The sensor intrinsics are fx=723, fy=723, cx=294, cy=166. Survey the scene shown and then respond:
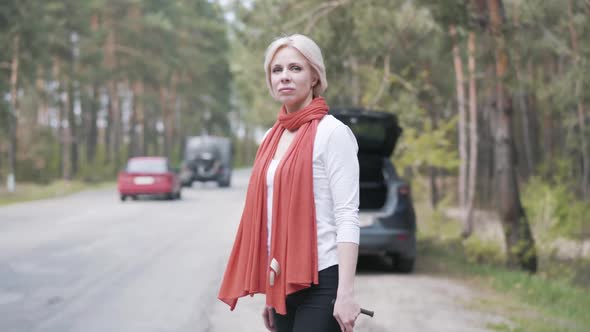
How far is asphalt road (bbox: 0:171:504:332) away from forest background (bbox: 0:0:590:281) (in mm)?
3988

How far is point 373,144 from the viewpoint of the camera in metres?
9.74

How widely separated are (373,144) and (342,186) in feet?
23.0

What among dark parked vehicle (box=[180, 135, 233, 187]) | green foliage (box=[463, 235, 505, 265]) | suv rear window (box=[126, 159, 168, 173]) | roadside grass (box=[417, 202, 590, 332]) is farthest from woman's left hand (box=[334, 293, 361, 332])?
dark parked vehicle (box=[180, 135, 233, 187])

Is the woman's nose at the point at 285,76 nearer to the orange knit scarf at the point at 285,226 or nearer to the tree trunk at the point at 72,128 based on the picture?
the orange knit scarf at the point at 285,226

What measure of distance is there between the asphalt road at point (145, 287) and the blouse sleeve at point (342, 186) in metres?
3.92

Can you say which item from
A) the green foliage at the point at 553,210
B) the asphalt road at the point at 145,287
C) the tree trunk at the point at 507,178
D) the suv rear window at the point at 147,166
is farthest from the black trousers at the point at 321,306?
the suv rear window at the point at 147,166

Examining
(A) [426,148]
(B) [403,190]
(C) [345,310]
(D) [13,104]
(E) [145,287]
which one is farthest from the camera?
(D) [13,104]

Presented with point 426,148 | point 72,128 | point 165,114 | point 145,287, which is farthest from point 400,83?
point 165,114

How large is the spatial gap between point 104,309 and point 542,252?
889 centimetres

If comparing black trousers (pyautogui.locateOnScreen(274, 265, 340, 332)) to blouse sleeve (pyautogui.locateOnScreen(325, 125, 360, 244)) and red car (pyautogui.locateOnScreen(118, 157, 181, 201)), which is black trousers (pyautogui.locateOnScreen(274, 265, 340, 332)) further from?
red car (pyautogui.locateOnScreen(118, 157, 181, 201))

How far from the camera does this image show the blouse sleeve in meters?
2.80

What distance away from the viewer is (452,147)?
17.0m

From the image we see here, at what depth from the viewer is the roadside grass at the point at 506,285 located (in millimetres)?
7238

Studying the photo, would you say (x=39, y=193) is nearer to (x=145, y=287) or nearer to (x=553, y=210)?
(x=553, y=210)
